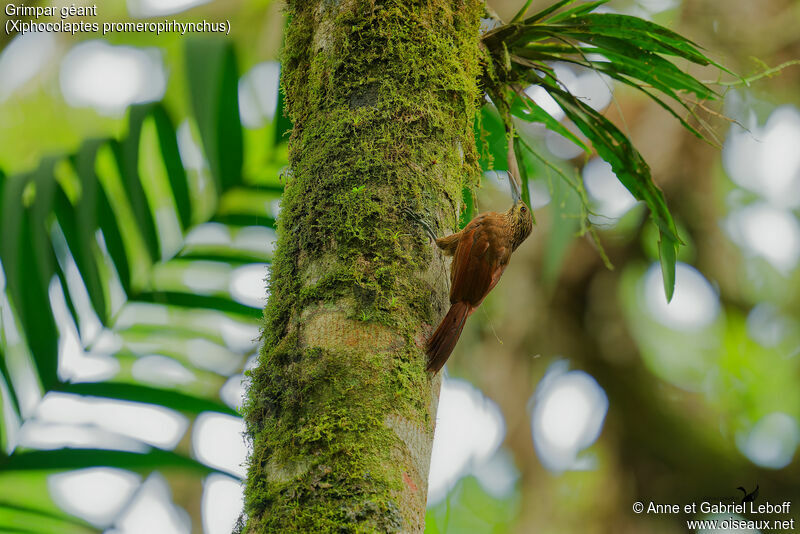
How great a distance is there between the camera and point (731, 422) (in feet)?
15.4

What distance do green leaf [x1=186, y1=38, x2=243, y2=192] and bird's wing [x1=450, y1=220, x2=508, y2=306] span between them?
0.71 m

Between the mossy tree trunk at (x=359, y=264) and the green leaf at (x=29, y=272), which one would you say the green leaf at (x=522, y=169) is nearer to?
the mossy tree trunk at (x=359, y=264)

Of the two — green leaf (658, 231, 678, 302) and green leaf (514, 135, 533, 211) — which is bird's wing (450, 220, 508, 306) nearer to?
green leaf (514, 135, 533, 211)

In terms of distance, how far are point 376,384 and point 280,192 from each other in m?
0.93

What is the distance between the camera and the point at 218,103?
185 cm

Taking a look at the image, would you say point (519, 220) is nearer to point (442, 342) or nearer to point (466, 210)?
point (466, 210)

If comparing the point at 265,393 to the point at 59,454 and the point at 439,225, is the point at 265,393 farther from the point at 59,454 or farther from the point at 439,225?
the point at 439,225

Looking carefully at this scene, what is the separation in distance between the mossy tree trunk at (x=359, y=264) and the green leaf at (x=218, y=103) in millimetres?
176

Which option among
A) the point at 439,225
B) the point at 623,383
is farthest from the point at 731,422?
the point at 439,225

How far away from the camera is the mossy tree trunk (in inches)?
46.4

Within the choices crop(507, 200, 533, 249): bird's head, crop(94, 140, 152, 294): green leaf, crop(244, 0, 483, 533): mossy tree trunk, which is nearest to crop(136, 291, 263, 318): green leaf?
crop(94, 140, 152, 294): green leaf

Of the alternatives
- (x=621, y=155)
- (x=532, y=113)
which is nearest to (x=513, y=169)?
(x=532, y=113)

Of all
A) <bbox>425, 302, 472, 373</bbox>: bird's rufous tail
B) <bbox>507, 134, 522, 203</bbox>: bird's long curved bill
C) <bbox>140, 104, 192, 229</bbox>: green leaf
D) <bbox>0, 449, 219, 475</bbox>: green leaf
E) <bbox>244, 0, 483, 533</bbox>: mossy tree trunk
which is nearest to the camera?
<bbox>244, 0, 483, 533</bbox>: mossy tree trunk

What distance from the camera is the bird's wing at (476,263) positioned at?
2.08 meters
